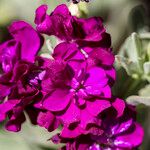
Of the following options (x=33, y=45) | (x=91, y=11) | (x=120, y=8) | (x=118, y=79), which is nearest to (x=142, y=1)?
(x=120, y=8)

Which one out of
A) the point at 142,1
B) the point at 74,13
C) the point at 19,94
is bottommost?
the point at 142,1

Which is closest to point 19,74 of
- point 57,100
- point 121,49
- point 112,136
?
point 57,100

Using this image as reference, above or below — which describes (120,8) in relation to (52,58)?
below

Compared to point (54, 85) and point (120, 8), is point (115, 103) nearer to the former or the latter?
point (54, 85)

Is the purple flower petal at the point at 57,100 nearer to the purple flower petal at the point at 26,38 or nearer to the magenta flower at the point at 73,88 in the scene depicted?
the magenta flower at the point at 73,88

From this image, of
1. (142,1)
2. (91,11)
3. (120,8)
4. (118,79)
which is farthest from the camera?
(142,1)

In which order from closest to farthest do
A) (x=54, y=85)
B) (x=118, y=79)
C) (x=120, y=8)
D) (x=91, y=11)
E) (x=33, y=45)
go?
1. (x=54, y=85)
2. (x=33, y=45)
3. (x=118, y=79)
4. (x=91, y=11)
5. (x=120, y=8)
